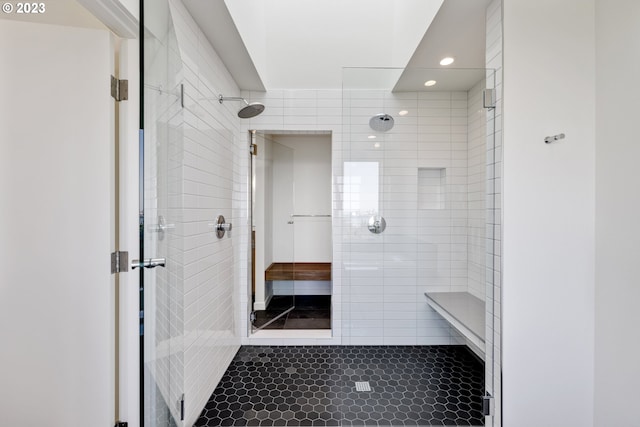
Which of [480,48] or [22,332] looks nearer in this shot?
[22,332]

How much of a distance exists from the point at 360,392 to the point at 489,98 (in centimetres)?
200

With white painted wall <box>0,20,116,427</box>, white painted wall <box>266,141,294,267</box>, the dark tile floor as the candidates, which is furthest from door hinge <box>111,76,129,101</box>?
the dark tile floor

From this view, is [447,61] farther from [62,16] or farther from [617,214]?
[62,16]

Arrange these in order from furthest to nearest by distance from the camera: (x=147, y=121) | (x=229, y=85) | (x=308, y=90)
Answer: (x=308, y=90) < (x=229, y=85) < (x=147, y=121)

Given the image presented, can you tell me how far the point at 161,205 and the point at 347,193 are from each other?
54.8 inches

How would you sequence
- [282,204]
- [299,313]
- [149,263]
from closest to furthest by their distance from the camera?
[149,263], [299,313], [282,204]

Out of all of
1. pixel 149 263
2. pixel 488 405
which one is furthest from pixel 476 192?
pixel 149 263

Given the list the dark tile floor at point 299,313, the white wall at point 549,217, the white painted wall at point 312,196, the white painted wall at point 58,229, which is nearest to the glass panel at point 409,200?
the white wall at point 549,217

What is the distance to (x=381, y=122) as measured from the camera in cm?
198

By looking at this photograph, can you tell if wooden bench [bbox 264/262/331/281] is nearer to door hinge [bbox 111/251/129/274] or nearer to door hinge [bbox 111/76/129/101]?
door hinge [bbox 111/251/129/274]

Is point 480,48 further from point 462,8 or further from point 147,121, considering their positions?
point 147,121

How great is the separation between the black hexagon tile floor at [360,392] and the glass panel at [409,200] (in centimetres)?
12

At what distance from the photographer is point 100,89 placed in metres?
1.17

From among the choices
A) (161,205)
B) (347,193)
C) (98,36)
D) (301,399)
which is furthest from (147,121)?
(301,399)
